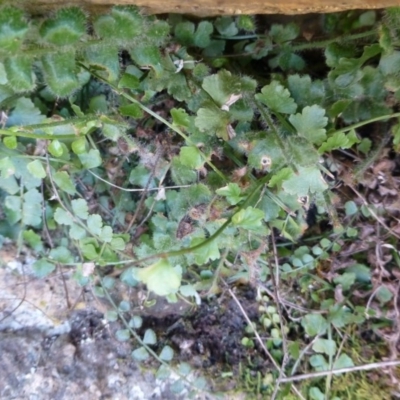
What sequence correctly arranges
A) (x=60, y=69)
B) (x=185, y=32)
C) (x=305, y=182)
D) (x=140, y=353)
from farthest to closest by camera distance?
1. (x=140, y=353)
2. (x=185, y=32)
3. (x=305, y=182)
4. (x=60, y=69)

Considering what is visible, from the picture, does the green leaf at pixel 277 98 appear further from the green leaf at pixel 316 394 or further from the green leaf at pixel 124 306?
the green leaf at pixel 316 394

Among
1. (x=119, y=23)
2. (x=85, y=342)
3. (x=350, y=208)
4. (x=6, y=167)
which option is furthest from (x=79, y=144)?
(x=350, y=208)

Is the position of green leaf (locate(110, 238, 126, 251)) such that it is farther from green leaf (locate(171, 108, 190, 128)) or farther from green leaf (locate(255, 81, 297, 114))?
green leaf (locate(255, 81, 297, 114))

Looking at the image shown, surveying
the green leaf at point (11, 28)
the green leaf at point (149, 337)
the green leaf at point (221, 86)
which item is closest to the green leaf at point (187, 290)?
the green leaf at point (149, 337)

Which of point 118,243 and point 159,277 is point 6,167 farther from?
point 159,277

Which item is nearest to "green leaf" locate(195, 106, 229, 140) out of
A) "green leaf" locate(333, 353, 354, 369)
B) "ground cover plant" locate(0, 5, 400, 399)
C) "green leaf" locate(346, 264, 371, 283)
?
"ground cover plant" locate(0, 5, 400, 399)

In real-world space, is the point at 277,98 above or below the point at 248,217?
above

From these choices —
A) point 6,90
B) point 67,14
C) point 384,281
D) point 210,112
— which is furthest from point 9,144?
point 384,281
